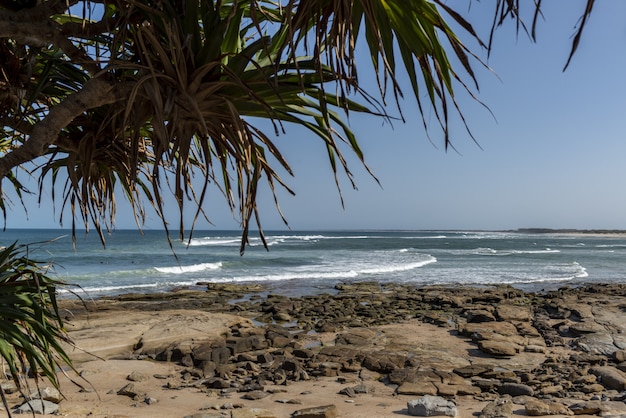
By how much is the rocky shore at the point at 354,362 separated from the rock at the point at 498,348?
0.06 ft

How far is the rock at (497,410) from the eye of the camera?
4852 millimetres

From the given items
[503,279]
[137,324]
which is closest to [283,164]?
[137,324]

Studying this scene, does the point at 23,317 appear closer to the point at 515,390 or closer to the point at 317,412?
the point at 317,412

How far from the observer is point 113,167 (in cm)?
246

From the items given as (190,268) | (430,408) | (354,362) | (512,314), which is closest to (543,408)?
(430,408)

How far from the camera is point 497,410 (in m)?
4.95

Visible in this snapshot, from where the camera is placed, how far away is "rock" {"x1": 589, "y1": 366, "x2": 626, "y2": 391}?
582cm

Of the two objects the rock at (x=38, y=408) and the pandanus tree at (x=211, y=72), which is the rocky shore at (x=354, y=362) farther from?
the pandanus tree at (x=211, y=72)

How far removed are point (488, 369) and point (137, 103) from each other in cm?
596

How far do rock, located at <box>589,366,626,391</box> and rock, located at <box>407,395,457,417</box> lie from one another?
6.95 ft

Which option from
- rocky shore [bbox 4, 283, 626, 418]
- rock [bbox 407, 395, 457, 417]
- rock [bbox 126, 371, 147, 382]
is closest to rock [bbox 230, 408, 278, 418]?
rocky shore [bbox 4, 283, 626, 418]

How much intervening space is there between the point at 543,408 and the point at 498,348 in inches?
108

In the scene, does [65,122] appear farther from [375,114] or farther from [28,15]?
[375,114]

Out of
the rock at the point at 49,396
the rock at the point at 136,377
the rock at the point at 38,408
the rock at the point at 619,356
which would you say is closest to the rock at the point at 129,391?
the rock at the point at 136,377
